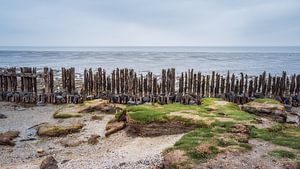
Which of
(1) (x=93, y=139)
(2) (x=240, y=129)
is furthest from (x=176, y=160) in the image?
(1) (x=93, y=139)

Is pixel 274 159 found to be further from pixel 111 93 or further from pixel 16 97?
pixel 16 97

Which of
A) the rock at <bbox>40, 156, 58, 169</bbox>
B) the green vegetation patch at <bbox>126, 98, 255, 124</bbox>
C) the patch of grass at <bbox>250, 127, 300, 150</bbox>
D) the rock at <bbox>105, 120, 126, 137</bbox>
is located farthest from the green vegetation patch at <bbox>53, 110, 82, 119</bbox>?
the patch of grass at <bbox>250, 127, 300, 150</bbox>

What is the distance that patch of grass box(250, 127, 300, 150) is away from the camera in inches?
410

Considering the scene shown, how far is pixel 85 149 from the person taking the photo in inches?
508

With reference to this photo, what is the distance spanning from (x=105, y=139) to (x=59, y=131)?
2.68 m

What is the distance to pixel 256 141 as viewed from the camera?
10758 millimetres

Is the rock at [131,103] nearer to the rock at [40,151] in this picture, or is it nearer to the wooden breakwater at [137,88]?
the wooden breakwater at [137,88]

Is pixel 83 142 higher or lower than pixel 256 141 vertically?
lower

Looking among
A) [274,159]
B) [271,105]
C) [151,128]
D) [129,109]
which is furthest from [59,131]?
[271,105]

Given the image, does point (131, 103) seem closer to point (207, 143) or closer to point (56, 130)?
point (56, 130)

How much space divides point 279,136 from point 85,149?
25.0ft

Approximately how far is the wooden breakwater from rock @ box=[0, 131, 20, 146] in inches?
272

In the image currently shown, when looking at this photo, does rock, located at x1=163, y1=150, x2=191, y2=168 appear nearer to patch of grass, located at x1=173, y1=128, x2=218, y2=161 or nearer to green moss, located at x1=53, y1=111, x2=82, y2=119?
patch of grass, located at x1=173, y1=128, x2=218, y2=161

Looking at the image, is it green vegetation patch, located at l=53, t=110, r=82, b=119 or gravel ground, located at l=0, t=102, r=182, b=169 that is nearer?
gravel ground, located at l=0, t=102, r=182, b=169
